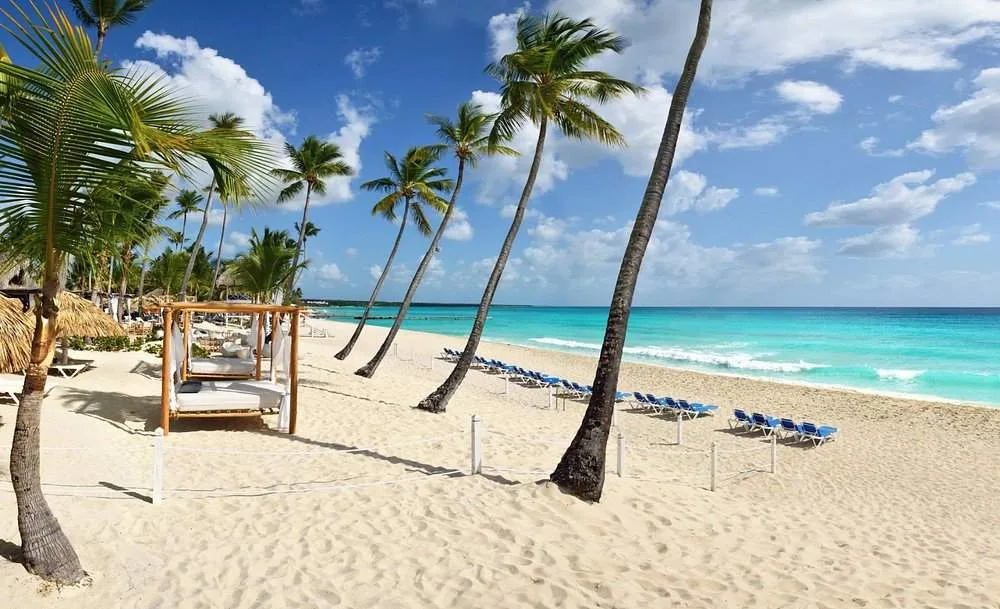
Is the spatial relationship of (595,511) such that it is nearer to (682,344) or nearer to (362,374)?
(362,374)

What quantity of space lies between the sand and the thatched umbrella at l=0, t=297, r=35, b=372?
3.05 feet

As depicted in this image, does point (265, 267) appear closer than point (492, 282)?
No

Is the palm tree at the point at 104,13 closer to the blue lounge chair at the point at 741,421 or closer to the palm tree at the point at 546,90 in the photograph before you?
the palm tree at the point at 546,90

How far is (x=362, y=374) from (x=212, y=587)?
13.1 m

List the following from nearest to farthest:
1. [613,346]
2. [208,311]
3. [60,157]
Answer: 1. [60,157]
2. [613,346]
3. [208,311]

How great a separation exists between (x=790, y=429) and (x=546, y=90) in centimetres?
938

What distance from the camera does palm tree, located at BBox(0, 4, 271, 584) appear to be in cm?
359

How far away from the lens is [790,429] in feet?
42.1

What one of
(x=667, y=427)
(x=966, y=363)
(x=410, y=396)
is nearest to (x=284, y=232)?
(x=410, y=396)

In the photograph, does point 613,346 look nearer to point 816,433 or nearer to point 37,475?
point 37,475

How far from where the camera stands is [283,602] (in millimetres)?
4281

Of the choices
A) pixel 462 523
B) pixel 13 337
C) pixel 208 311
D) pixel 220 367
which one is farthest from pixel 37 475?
pixel 220 367

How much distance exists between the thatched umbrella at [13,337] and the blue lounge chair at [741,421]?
50.2 feet

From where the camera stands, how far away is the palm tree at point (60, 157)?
11.8ft
